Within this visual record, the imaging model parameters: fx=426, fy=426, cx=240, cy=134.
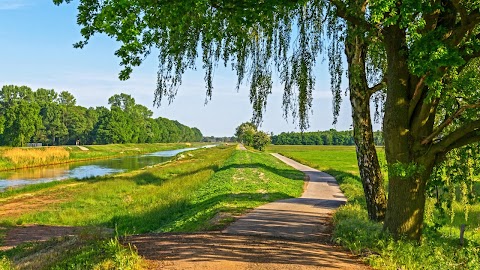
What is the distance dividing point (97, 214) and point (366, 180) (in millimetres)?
15390

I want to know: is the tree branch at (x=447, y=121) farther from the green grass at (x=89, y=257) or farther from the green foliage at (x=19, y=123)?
the green foliage at (x=19, y=123)

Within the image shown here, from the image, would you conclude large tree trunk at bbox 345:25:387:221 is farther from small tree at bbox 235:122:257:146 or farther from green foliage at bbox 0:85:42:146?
green foliage at bbox 0:85:42:146

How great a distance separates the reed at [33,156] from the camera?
52628 mm

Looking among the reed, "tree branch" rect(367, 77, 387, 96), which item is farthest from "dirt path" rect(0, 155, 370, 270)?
the reed

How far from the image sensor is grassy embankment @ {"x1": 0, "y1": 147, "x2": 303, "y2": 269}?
11.3m

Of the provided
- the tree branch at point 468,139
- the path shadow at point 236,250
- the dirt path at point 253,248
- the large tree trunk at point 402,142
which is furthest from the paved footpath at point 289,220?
the tree branch at point 468,139

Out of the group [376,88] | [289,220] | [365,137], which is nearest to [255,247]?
[365,137]

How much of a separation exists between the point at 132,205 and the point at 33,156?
38.7 m

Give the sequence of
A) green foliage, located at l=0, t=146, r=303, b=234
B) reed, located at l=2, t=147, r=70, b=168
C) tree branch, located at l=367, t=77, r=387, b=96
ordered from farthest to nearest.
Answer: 1. reed, located at l=2, t=147, r=70, b=168
2. green foliage, located at l=0, t=146, r=303, b=234
3. tree branch, located at l=367, t=77, r=387, b=96

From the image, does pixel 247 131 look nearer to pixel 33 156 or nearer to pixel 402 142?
pixel 402 142

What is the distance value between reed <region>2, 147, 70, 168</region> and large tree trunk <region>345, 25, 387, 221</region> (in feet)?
167

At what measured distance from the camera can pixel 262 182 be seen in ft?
89.4

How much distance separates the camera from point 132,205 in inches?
928

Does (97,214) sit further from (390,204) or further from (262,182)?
(390,204)
